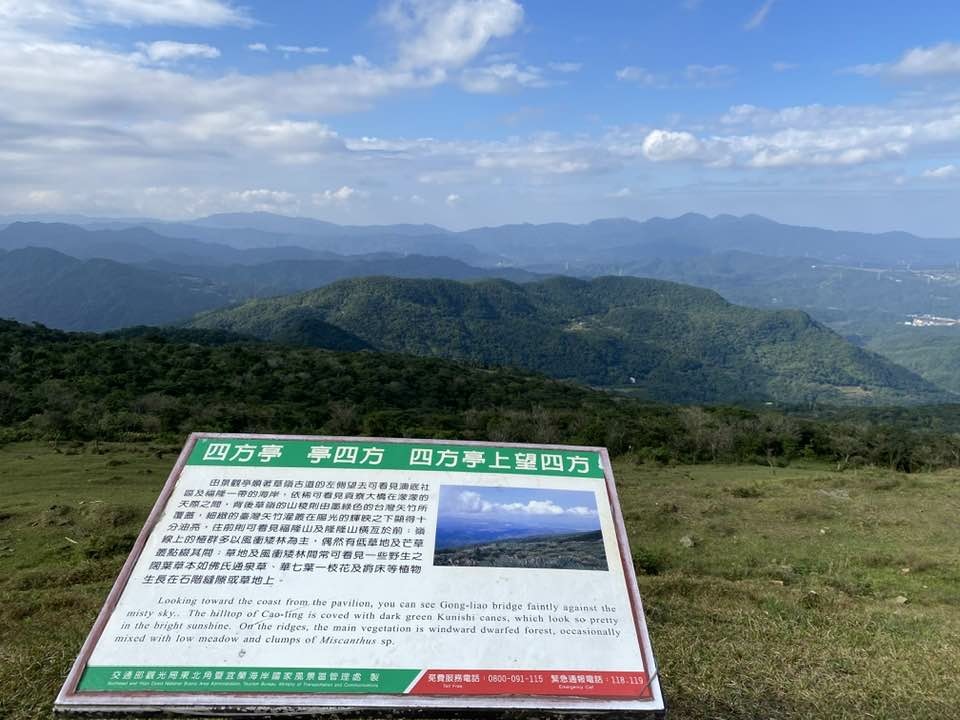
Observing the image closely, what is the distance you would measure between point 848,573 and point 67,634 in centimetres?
1162

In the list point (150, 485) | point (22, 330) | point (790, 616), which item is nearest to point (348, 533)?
point (790, 616)

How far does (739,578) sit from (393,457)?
730 cm

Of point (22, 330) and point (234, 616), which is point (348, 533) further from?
point (22, 330)

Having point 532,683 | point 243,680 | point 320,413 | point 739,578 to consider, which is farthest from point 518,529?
point 320,413

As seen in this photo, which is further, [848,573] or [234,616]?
[848,573]

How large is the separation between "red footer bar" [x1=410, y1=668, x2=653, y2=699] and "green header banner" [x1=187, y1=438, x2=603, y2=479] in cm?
183

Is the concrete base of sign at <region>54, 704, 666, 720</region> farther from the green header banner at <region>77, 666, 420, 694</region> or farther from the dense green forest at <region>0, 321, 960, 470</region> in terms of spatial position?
the dense green forest at <region>0, 321, 960, 470</region>

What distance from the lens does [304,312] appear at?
124 m

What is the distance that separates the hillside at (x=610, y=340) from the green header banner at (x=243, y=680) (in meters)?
104

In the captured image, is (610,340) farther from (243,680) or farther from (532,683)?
(243,680)

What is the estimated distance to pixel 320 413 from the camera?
85.0ft

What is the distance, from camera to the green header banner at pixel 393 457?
590cm

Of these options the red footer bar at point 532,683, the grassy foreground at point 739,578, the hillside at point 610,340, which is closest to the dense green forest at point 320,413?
the grassy foreground at point 739,578

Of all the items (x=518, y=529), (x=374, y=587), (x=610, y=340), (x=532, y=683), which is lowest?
(x=610, y=340)
